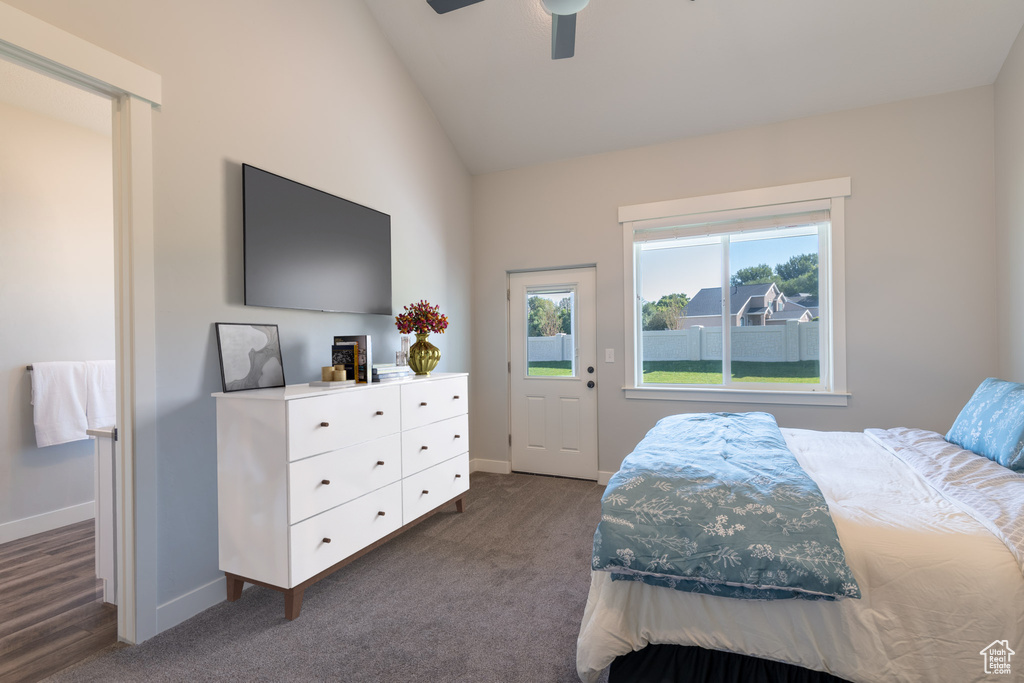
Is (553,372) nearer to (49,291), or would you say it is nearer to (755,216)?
(755,216)

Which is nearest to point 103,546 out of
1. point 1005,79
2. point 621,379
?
point 621,379

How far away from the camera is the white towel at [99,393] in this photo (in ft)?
10.9

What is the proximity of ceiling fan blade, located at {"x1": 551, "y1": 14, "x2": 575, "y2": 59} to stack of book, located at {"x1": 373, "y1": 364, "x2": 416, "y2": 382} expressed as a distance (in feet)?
6.27

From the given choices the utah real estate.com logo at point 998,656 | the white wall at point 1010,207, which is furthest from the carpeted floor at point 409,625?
the white wall at point 1010,207

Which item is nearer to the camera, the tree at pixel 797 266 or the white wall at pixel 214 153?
the white wall at pixel 214 153

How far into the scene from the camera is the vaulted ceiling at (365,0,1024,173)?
2936mm

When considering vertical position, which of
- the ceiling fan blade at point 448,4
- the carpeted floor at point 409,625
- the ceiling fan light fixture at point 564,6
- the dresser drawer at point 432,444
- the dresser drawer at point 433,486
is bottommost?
the carpeted floor at point 409,625

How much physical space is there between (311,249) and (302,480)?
1.33 metres

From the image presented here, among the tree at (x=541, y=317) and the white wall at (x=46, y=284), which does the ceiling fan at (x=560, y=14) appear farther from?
the white wall at (x=46, y=284)

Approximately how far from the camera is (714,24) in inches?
122

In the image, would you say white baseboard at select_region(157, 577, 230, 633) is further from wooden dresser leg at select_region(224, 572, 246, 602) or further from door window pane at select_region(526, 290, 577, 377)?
door window pane at select_region(526, 290, 577, 377)

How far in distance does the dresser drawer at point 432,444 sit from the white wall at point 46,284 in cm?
237

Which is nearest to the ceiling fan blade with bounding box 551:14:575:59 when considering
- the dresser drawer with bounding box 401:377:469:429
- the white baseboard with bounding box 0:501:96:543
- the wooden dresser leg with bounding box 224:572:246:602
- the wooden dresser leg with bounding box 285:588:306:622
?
the dresser drawer with bounding box 401:377:469:429

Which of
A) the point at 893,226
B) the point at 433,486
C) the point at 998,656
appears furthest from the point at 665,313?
the point at 998,656
